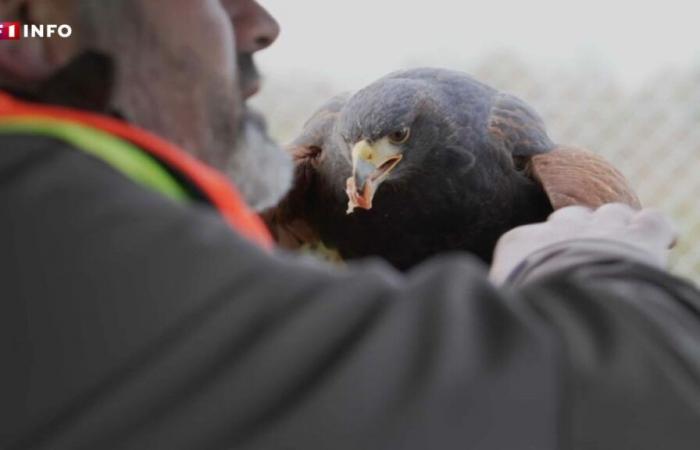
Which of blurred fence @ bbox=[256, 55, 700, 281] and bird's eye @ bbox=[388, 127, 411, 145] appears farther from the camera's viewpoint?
blurred fence @ bbox=[256, 55, 700, 281]

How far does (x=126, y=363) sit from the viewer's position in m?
0.65

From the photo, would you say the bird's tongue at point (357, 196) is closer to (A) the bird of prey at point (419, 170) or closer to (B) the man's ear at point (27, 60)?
(A) the bird of prey at point (419, 170)

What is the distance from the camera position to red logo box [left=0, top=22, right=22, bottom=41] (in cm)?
81

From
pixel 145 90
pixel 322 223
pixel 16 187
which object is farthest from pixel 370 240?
pixel 16 187

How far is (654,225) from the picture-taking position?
89 cm

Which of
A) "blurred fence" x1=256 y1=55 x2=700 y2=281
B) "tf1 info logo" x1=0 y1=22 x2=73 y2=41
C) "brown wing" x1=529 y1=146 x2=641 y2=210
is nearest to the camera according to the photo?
"tf1 info logo" x1=0 y1=22 x2=73 y2=41

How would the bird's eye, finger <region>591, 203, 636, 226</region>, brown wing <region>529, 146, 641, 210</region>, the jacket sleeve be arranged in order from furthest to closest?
1. the bird's eye
2. brown wing <region>529, 146, 641, 210</region>
3. finger <region>591, 203, 636, 226</region>
4. the jacket sleeve

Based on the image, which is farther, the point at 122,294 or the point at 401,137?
the point at 401,137

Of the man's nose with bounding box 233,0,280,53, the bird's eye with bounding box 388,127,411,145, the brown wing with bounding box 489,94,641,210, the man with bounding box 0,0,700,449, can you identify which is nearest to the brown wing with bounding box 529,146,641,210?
the brown wing with bounding box 489,94,641,210

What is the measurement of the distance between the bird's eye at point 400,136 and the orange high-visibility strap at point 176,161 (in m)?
1.58

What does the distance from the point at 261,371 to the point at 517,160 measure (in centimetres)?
158

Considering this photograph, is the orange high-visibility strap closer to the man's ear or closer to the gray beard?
the man's ear

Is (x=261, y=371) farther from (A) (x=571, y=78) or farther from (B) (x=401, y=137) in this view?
(A) (x=571, y=78)

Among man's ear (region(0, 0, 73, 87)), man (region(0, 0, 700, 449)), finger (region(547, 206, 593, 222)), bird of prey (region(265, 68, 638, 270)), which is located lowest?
bird of prey (region(265, 68, 638, 270))
